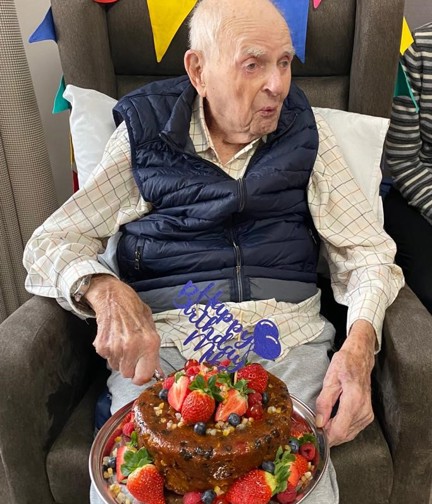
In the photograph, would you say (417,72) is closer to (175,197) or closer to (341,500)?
(175,197)

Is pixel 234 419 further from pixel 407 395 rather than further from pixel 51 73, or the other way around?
pixel 51 73

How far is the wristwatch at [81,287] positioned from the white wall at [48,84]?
1041mm

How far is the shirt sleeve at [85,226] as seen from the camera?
1247mm

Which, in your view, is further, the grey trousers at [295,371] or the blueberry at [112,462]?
the grey trousers at [295,371]

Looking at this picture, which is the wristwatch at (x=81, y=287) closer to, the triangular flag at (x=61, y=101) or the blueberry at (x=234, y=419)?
the blueberry at (x=234, y=419)

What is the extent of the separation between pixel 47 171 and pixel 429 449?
134cm

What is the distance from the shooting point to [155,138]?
4.37 ft

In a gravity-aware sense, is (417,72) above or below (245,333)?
above

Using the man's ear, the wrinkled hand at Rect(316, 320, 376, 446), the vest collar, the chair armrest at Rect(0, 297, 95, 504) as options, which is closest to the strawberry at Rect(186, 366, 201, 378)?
the wrinkled hand at Rect(316, 320, 376, 446)

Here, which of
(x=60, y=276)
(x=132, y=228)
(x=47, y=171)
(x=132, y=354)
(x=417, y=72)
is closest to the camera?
(x=132, y=354)

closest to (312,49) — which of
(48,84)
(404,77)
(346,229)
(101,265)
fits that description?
(404,77)

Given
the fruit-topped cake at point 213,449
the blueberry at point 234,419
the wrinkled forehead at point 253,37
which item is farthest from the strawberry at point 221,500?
the wrinkled forehead at point 253,37

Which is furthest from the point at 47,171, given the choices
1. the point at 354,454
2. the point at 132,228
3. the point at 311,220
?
the point at 354,454

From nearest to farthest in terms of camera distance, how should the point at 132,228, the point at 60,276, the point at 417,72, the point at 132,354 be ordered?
1. the point at 132,354
2. the point at 60,276
3. the point at 132,228
4. the point at 417,72
